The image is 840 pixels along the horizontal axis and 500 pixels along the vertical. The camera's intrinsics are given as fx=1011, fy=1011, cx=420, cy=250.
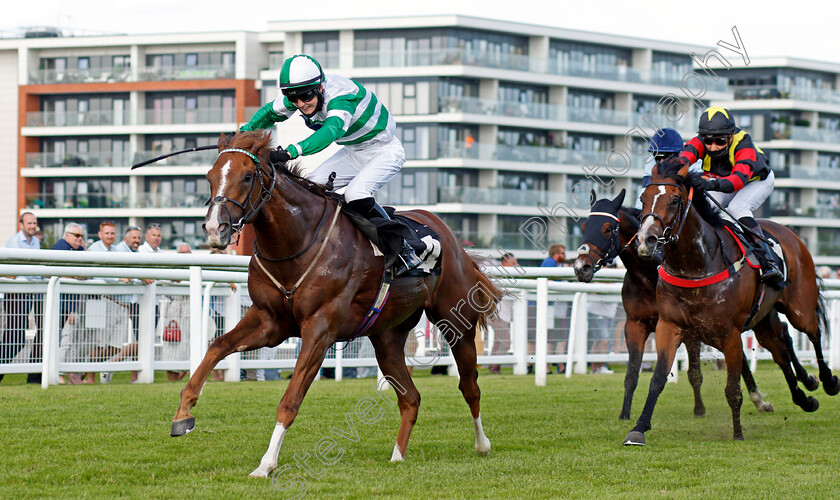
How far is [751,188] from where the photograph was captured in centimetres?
823

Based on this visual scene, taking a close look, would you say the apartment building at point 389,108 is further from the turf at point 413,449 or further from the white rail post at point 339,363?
the turf at point 413,449

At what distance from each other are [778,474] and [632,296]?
3.07 m

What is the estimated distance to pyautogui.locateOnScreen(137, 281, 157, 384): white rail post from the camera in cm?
973

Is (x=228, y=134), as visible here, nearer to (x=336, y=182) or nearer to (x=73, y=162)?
(x=336, y=182)

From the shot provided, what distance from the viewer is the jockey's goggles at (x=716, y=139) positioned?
767cm

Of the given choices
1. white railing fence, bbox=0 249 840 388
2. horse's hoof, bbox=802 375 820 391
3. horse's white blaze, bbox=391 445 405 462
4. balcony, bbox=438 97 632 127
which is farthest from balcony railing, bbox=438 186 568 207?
horse's white blaze, bbox=391 445 405 462

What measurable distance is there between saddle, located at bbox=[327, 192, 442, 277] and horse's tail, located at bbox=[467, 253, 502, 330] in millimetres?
686

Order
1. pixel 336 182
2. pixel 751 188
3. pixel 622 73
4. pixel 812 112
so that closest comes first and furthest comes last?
pixel 336 182 → pixel 751 188 → pixel 622 73 → pixel 812 112

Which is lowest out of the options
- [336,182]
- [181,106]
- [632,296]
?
[632,296]

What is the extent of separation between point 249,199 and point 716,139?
161 inches

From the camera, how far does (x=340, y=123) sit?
554 cm

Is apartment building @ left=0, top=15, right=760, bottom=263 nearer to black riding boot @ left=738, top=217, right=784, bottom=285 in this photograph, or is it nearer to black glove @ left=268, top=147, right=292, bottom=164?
black riding boot @ left=738, top=217, right=784, bottom=285

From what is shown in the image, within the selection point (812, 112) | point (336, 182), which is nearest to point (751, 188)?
point (336, 182)

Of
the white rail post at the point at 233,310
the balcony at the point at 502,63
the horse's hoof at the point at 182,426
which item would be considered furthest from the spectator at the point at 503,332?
the balcony at the point at 502,63
